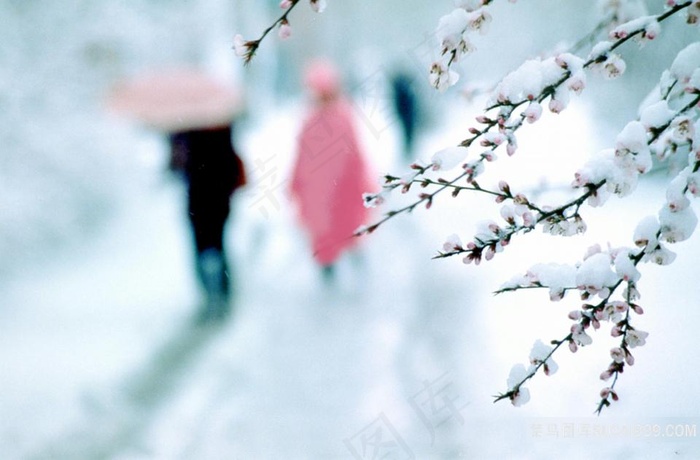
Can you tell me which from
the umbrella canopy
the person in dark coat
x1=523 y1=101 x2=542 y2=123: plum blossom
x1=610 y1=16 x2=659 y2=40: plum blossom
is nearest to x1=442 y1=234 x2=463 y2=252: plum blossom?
x1=523 y1=101 x2=542 y2=123: plum blossom

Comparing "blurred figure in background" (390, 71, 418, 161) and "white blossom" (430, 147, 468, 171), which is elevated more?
"blurred figure in background" (390, 71, 418, 161)

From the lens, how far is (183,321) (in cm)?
362

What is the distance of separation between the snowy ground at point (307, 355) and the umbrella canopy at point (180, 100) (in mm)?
238

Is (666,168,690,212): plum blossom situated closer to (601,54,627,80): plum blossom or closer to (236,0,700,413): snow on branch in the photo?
(236,0,700,413): snow on branch

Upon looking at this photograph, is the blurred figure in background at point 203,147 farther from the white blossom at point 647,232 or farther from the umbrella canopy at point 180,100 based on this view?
the white blossom at point 647,232

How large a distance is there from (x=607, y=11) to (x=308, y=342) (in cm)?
216

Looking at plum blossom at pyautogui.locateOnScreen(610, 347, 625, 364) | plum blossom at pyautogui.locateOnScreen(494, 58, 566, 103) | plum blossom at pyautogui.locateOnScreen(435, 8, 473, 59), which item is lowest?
plum blossom at pyautogui.locateOnScreen(610, 347, 625, 364)

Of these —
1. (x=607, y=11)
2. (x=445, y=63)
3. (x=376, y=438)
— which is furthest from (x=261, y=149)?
(x=445, y=63)

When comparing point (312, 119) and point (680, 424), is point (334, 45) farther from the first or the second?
point (680, 424)

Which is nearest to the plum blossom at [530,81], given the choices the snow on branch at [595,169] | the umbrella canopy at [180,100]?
the snow on branch at [595,169]

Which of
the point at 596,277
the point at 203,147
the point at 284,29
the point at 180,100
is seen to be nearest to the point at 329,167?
the point at 203,147

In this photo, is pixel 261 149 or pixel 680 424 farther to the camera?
pixel 261 149

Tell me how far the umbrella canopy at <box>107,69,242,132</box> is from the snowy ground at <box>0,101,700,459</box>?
0.78 feet

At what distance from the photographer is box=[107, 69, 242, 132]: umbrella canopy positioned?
Answer: 10.9ft
